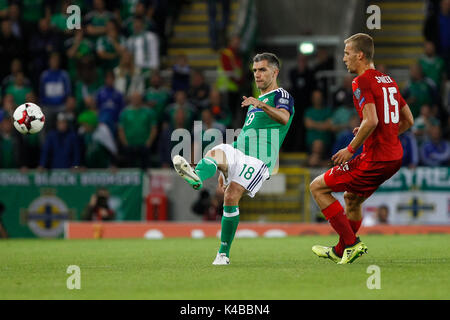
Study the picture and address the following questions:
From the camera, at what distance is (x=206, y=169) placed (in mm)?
9555

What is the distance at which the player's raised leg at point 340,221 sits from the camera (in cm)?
976

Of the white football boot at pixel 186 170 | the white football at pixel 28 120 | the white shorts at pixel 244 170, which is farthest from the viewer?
the white football at pixel 28 120

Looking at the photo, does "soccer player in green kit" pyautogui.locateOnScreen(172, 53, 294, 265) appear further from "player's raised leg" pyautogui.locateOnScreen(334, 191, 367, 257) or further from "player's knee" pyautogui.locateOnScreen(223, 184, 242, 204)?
"player's raised leg" pyautogui.locateOnScreen(334, 191, 367, 257)

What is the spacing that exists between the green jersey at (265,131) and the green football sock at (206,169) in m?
0.55

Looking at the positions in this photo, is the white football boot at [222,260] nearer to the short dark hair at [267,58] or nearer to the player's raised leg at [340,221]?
the player's raised leg at [340,221]

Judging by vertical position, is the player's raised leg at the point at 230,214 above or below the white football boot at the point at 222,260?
above

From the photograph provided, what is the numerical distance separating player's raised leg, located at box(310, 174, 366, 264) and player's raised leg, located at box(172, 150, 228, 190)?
3.68 feet

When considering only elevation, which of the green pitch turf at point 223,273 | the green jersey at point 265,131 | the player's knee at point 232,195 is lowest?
the green pitch turf at point 223,273

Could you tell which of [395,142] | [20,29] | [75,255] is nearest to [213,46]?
[20,29]

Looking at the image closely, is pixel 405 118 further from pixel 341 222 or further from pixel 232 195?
pixel 232 195

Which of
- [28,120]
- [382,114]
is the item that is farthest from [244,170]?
[28,120]

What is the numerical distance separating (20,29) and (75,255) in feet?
37.7

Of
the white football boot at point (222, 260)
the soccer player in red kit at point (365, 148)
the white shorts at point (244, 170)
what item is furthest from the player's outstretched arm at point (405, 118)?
the white football boot at point (222, 260)

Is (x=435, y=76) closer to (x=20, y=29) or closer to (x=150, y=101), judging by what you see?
(x=150, y=101)
